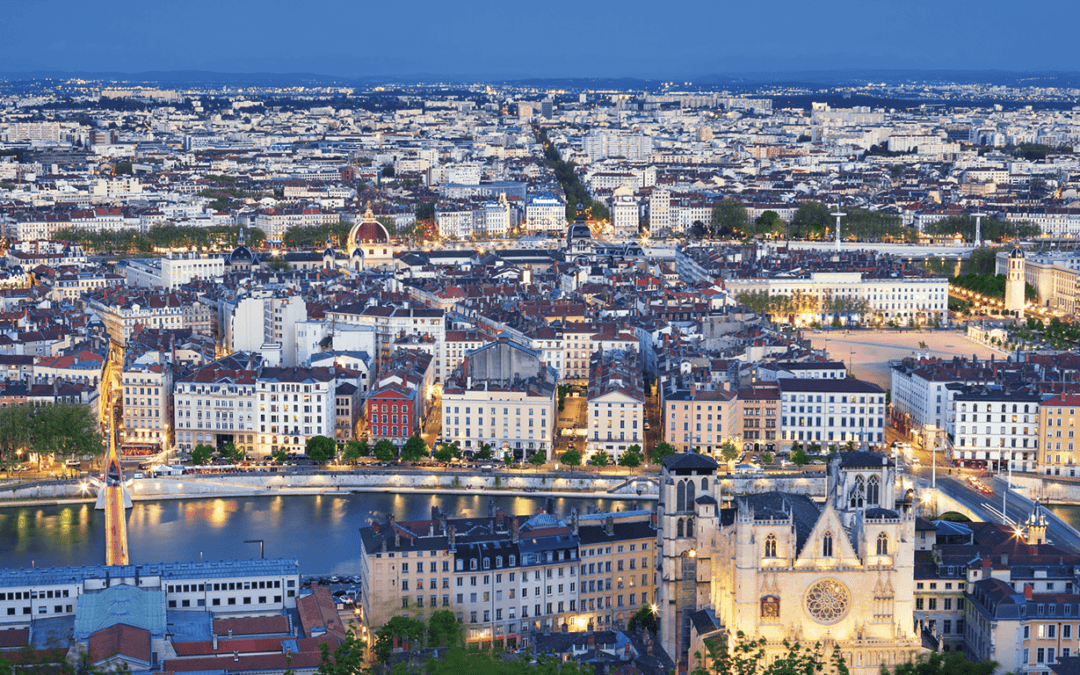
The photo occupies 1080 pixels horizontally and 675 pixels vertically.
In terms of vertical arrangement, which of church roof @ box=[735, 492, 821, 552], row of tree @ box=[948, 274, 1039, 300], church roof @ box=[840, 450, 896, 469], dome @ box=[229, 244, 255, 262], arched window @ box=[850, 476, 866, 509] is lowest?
church roof @ box=[735, 492, 821, 552]

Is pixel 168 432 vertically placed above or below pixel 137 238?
below

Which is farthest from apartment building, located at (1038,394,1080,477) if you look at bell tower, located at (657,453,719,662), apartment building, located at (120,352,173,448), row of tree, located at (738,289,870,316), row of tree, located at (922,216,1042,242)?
row of tree, located at (922,216,1042,242)

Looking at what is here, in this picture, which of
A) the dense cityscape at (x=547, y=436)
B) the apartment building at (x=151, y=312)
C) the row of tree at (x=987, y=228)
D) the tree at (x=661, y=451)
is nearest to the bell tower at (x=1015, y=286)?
the dense cityscape at (x=547, y=436)

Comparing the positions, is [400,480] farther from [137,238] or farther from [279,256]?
[137,238]

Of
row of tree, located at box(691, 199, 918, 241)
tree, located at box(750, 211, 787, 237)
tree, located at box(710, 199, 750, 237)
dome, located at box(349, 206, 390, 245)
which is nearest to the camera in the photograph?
dome, located at box(349, 206, 390, 245)

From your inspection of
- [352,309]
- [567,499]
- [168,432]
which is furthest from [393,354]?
[567,499]

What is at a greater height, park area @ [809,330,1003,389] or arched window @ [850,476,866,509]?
park area @ [809,330,1003,389]

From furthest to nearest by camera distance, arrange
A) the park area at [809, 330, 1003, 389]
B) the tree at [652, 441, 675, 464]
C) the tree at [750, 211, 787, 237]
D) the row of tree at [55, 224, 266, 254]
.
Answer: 1. the tree at [750, 211, 787, 237]
2. the row of tree at [55, 224, 266, 254]
3. the park area at [809, 330, 1003, 389]
4. the tree at [652, 441, 675, 464]

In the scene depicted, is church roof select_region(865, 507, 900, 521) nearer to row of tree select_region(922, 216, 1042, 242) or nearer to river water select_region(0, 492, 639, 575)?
river water select_region(0, 492, 639, 575)
